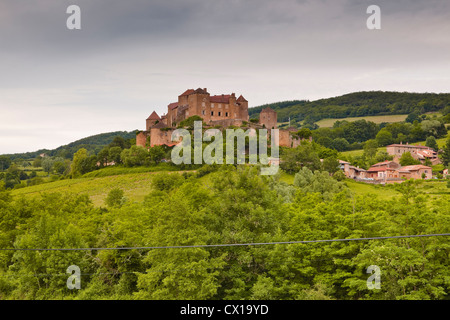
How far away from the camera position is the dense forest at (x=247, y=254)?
31656 millimetres

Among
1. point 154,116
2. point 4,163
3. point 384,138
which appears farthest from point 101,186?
point 384,138

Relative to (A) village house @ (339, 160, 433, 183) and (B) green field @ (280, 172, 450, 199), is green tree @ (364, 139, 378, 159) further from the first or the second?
(B) green field @ (280, 172, 450, 199)

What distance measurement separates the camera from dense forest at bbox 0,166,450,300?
31.7 m

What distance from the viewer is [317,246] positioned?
119ft

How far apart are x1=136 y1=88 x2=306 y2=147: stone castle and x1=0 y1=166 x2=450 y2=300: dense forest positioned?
69558 mm

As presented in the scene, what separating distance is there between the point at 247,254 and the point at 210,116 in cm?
8101

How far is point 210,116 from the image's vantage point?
113m

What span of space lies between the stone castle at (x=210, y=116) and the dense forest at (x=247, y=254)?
228 ft

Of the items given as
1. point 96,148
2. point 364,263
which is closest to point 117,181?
point 364,263

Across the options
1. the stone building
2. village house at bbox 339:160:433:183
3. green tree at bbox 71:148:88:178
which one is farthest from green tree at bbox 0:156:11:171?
village house at bbox 339:160:433:183

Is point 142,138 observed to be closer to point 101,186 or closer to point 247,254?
point 101,186

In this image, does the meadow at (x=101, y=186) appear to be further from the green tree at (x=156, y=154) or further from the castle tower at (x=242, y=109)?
the castle tower at (x=242, y=109)

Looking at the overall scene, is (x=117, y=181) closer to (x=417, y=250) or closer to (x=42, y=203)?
(x=42, y=203)

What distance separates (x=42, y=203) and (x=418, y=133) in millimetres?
139236
